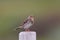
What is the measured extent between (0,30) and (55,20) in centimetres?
85

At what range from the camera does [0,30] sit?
7.02 feet

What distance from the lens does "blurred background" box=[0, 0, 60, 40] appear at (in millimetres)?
2145

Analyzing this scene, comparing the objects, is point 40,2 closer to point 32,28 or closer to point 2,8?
point 32,28

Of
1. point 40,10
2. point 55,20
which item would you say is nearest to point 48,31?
point 55,20

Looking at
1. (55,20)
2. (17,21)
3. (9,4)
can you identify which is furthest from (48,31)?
(9,4)

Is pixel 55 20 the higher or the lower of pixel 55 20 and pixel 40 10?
the lower

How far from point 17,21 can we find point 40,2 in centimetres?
46

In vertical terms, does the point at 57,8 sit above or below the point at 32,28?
above

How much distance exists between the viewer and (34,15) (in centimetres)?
218

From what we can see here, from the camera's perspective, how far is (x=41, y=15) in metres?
2.18

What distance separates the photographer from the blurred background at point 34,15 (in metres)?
2.14

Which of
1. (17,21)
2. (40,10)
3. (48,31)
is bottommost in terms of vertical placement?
(48,31)

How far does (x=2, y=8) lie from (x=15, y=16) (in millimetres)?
234

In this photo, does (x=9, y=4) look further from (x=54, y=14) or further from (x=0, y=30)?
(x=54, y=14)
